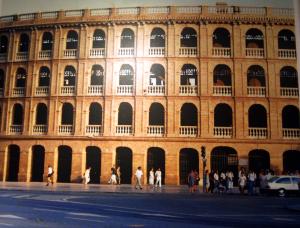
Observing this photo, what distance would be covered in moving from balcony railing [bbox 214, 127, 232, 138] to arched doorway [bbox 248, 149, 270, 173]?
1.82 m

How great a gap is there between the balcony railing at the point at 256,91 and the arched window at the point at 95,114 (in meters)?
9.87

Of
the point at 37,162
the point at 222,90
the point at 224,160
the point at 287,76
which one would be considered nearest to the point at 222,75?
the point at 222,90

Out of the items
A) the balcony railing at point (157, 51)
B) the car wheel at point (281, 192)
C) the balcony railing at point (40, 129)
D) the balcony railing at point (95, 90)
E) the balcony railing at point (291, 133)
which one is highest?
the balcony railing at point (157, 51)

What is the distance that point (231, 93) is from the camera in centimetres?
2338

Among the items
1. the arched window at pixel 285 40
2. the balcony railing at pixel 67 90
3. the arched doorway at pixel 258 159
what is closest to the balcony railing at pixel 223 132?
the arched doorway at pixel 258 159

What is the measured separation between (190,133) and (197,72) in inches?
160

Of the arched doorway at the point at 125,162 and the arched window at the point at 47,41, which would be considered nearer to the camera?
the arched doorway at the point at 125,162

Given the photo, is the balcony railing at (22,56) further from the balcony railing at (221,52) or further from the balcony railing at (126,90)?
the balcony railing at (221,52)

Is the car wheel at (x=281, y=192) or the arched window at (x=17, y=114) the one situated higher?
the arched window at (x=17, y=114)

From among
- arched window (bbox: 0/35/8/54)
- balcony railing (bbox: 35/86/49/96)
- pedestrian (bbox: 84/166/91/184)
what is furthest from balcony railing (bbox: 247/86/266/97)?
arched window (bbox: 0/35/8/54)

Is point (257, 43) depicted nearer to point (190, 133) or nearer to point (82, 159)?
point (190, 133)

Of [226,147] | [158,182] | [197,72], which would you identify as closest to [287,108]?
[226,147]

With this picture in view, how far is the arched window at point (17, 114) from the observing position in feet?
82.7

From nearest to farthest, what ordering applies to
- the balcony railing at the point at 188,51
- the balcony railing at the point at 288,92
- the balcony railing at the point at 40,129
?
the balcony railing at the point at 288,92, the balcony railing at the point at 188,51, the balcony railing at the point at 40,129
